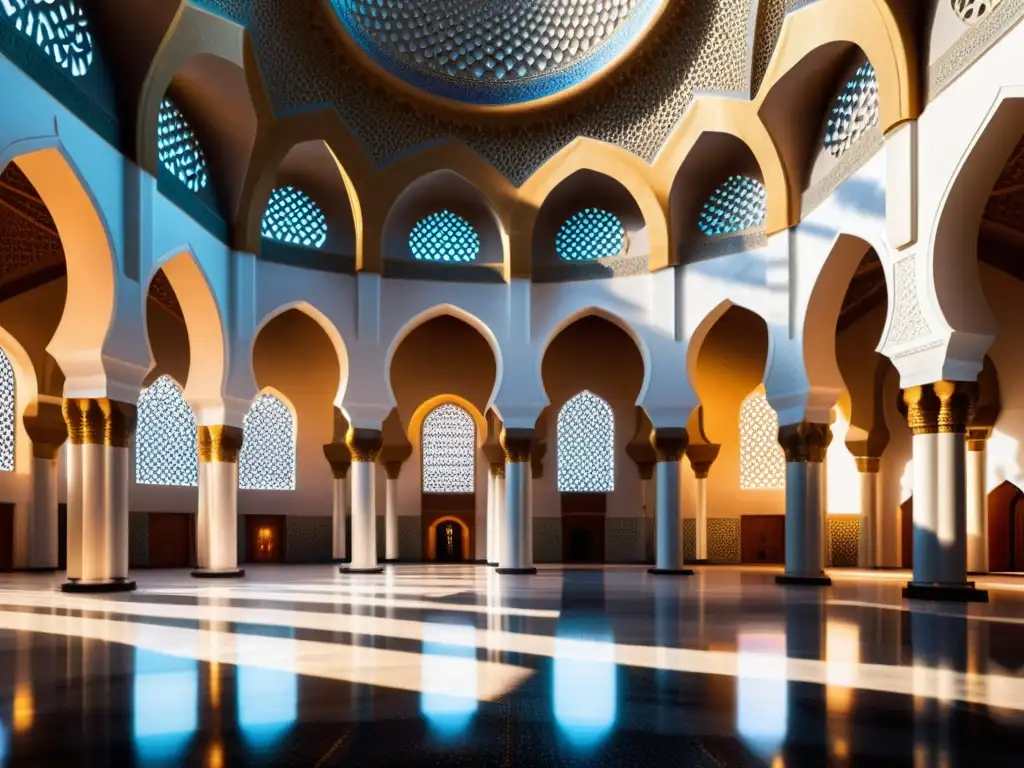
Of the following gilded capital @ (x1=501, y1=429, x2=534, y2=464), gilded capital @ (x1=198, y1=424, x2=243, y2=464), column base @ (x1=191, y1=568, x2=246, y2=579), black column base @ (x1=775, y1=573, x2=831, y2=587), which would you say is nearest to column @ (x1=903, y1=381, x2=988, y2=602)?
black column base @ (x1=775, y1=573, x2=831, y2=587)

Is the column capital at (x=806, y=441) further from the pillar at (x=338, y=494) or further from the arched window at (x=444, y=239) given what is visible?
the pillar at (x=338, y=494)

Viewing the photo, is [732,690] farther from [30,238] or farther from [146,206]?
[30,238]

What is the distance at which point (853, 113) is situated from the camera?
1073 centimetres

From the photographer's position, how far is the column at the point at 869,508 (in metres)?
16.9

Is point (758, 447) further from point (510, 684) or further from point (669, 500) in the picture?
point (510, 684)

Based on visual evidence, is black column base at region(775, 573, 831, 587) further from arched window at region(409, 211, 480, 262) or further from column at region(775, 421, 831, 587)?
arched window at region(409, 211, 480, 262)

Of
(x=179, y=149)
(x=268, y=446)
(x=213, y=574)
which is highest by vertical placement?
(x=179, y=149)

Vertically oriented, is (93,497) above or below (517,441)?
below

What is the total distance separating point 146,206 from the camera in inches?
395

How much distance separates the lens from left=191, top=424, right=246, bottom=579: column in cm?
1299

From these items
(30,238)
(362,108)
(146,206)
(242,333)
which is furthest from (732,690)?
(30,238)

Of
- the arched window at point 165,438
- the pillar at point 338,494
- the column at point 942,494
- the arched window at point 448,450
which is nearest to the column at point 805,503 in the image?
the column at point 942,494

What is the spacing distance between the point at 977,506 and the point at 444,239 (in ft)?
30.0

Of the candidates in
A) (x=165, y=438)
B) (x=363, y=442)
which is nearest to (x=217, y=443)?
(x=363, y=442)
